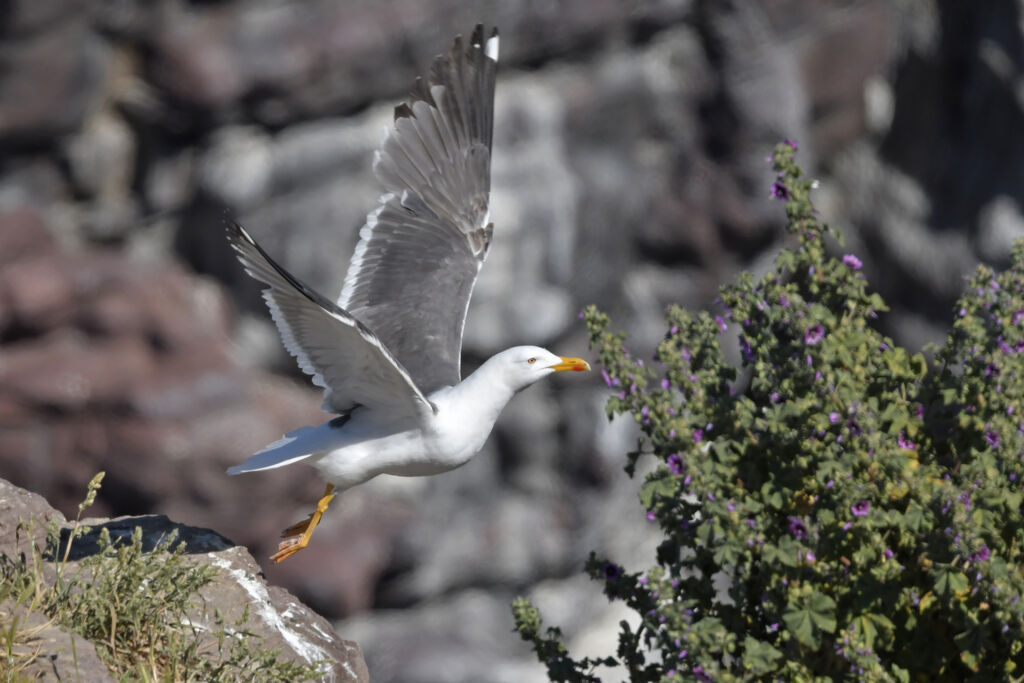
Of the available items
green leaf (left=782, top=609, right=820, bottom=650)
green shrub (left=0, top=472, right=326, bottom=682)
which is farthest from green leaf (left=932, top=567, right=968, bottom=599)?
green shrub (left=0, top=472, right=326, bottom=682)

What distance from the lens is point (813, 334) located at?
10.2 feet

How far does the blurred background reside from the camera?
7508 millimetres

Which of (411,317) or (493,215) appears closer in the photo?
(411,317)

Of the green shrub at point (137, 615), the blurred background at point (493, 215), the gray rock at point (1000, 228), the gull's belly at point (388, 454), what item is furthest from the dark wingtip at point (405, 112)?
the gray rock at point (1000, 228)

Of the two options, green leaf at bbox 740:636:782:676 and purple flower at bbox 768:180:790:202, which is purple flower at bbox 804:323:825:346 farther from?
green leaf at bbox 740:636:782:676

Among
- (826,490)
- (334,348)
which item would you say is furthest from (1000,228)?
(826,490)

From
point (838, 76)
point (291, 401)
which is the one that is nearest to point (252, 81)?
point (291, 401)

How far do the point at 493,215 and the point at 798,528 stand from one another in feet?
16.9

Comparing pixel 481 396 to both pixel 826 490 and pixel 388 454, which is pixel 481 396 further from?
pixel 826 490

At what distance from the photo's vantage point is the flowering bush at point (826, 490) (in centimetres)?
281

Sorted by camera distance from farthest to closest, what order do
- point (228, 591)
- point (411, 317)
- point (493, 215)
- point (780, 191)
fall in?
point (493, 215), point (411, 317), point (228, 591), point (780, 191)

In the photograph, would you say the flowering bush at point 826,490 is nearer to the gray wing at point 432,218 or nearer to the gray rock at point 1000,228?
the gray wing at point 432,218

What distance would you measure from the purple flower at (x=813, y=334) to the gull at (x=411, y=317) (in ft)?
3.43

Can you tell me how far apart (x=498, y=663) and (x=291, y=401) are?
2.09 metres
